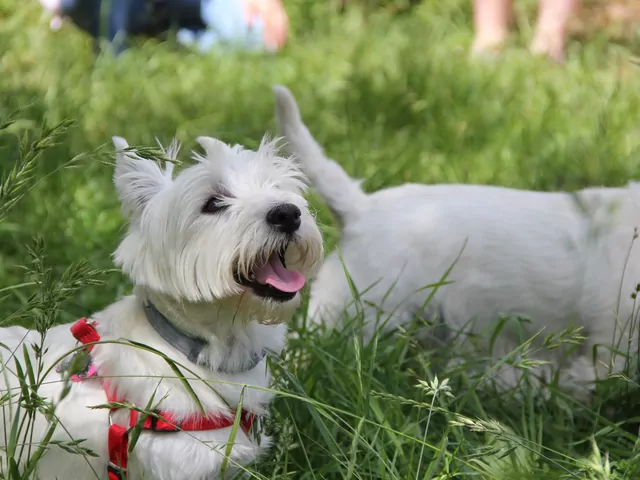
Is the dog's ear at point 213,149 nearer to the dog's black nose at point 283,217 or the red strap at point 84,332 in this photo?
the dog's black nose at point 283,217

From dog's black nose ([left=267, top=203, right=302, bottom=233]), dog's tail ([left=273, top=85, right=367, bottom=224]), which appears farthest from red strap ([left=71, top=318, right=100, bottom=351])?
dog's tail ([left=273, top=85, right=367, bottom=224])

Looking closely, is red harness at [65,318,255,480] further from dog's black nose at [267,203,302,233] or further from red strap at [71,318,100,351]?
dog's black nose at [267,203,302,233]

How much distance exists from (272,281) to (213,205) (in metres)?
0.21

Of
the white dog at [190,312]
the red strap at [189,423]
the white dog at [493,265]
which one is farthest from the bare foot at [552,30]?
the red strap at [189,423]

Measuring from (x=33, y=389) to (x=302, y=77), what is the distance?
4012 mm

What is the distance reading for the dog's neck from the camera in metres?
1.84

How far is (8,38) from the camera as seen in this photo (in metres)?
4.88

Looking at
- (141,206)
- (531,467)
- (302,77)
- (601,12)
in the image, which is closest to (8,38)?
(302,77)

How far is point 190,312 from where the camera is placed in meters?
1.84

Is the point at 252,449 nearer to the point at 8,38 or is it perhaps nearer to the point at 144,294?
the point at 144,294

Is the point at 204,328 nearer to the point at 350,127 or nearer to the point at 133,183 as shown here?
the point at 133,183

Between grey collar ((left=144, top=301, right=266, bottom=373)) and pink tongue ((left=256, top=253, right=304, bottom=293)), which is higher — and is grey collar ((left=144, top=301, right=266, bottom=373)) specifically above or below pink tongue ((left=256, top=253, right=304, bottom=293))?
below

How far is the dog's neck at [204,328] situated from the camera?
1.84m

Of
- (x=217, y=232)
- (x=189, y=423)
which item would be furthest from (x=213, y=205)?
(x=189, y=423)
